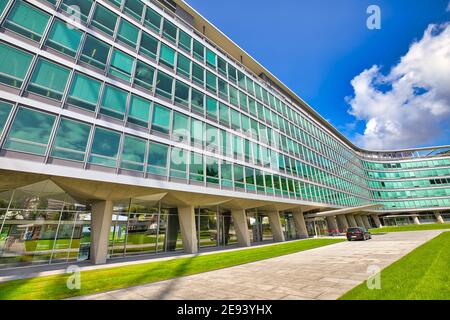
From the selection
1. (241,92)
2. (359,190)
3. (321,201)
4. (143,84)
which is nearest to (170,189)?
Answer: (143,84)

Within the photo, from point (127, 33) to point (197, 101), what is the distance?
7.49 meters

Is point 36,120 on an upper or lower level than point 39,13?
lower

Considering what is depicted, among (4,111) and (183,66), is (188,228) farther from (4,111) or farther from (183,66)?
(183,66)

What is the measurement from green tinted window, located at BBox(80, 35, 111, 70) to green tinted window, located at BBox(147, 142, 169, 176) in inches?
248

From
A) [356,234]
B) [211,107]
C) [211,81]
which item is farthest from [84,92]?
[356,234]

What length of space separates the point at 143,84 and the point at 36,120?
7.50 m

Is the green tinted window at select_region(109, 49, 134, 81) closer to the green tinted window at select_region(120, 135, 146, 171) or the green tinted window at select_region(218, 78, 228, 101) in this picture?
the green tinted window at select_region(120, 135, 146, 171)

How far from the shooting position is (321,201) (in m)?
36.7

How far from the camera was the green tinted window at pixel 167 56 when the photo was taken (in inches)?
751

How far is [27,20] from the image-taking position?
12.5 m

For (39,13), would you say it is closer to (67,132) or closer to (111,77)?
(111,77)

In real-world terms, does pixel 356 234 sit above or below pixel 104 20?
below

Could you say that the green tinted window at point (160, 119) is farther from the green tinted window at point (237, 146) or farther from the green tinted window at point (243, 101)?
the green tinted window at point (243, 101)

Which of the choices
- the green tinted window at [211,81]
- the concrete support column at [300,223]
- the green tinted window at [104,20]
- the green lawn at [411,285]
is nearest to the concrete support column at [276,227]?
the concrete support column at [300,223]
